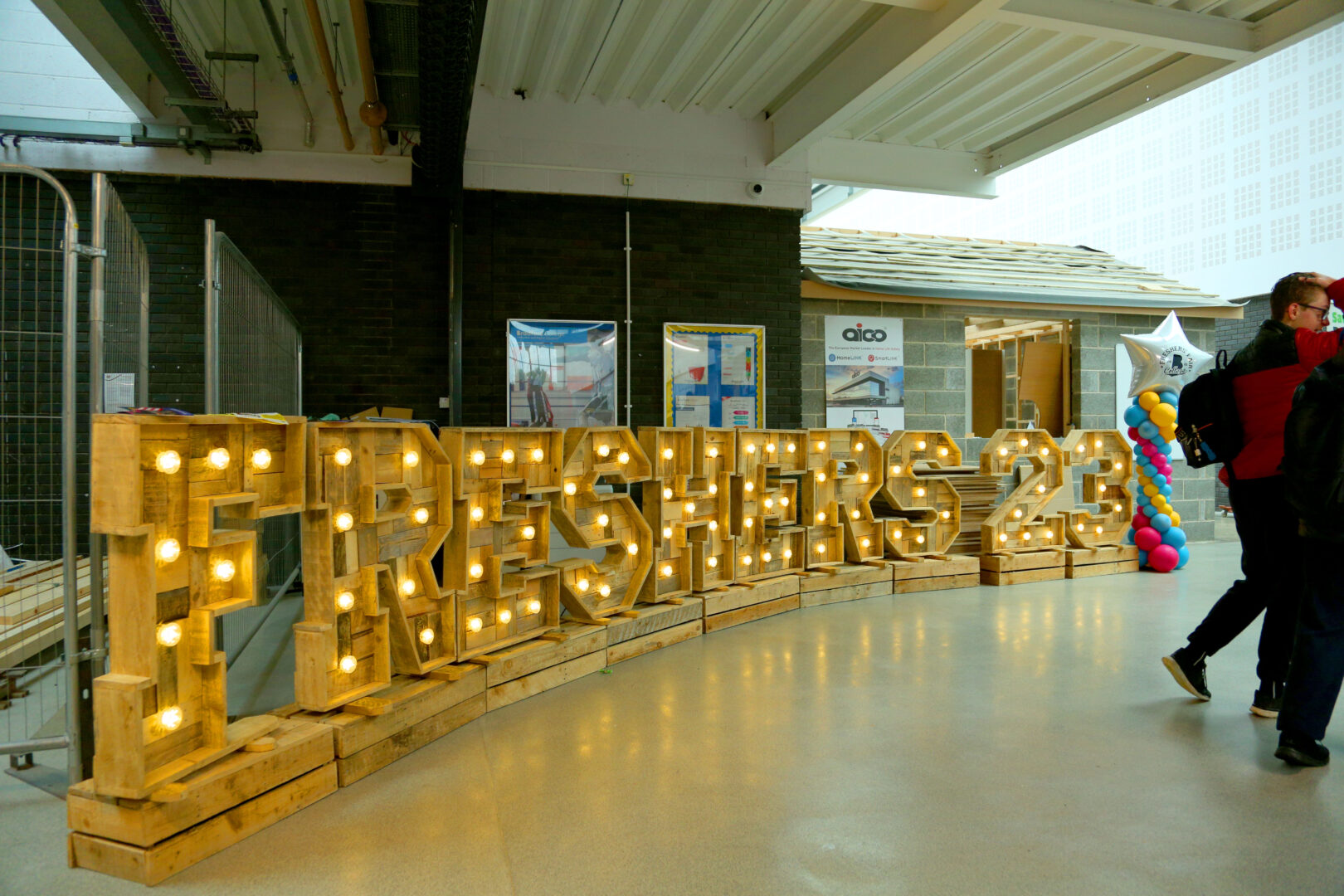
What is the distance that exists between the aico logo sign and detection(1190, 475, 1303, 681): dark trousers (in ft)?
17.0

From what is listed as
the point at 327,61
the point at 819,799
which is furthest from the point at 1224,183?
the point at 819,799

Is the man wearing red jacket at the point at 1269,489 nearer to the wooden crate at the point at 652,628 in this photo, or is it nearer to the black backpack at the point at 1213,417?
the black backpack at the point at 1213,417

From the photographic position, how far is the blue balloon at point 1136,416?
7.44 m

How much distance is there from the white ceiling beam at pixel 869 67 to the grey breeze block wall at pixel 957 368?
1682 mm

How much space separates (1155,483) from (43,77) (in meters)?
9.66

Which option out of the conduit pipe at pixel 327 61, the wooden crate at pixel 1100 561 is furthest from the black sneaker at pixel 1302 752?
the conduit pipe at pixel 327 61

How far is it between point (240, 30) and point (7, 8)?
1869mm

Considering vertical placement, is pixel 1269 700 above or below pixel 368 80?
below

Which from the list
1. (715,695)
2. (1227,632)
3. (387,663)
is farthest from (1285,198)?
(387,663)

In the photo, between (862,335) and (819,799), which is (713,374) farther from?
(819,799)

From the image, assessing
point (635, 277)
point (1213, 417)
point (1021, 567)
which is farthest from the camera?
point (635, 277)

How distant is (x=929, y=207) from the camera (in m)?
18.8

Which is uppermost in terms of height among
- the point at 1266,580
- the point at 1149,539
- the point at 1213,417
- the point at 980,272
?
the point at 980,272

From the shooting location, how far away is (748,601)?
5.35m
